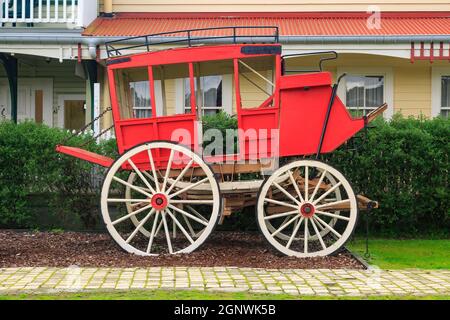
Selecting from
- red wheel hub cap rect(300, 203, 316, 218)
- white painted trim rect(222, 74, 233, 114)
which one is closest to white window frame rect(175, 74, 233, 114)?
white painted trim rect(222, 74, 233, 114)

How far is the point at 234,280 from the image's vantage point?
22.6ft

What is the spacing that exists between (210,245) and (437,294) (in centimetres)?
372

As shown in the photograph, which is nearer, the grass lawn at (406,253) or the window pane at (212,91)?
the grass lawn at (406,253)

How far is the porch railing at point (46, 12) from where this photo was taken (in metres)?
13.8

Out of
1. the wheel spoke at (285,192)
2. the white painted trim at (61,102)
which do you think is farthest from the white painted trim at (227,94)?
the wheel spoke at (285,192)

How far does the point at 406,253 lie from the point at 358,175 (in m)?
1.65

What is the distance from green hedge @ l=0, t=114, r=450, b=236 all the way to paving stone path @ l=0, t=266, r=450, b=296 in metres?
2.74

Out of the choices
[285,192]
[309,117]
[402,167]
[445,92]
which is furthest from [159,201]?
[445,92]

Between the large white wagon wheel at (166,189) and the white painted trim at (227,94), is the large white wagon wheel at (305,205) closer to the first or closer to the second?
the large white wagon wheel at (166,189)

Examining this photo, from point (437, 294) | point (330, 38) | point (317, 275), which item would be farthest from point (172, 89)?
point (437, 294)

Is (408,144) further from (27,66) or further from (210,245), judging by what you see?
(27,66)

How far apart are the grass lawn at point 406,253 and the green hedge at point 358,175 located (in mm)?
467

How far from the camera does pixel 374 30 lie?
13.6 m

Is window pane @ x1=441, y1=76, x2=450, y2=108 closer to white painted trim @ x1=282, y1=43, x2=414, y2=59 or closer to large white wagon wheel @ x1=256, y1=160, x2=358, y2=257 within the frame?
white painted trim @ x1=282, y1=43, x2=414, y2=59
